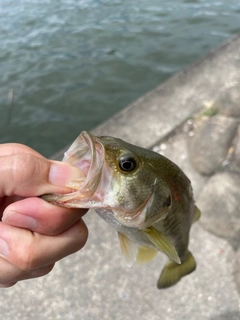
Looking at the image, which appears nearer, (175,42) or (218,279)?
(218,279)

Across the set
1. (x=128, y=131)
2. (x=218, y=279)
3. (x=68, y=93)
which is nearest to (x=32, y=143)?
(x=68, y=93)

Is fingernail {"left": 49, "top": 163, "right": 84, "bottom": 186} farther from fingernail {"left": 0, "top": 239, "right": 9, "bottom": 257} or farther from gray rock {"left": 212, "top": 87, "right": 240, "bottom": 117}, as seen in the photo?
gray rock {"left": 212, "top": 87, "right": 240, "bottom": 117}

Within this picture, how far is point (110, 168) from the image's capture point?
148 cm

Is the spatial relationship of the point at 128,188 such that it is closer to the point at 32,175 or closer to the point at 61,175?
the point at 61,175

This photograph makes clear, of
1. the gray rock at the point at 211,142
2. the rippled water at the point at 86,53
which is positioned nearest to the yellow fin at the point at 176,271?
the gray rock at the point at 211,142

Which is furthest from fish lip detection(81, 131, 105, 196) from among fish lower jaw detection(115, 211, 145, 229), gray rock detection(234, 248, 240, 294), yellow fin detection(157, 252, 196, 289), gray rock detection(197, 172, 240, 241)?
gray rock detection(197, 172, 240, 241)

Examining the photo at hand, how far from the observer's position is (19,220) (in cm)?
142

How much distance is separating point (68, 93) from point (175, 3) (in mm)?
4352

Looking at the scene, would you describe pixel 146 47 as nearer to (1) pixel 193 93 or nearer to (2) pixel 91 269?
(1) pixel 193 93

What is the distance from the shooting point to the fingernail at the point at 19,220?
55.3 inches

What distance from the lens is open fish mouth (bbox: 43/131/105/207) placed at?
1.37 m

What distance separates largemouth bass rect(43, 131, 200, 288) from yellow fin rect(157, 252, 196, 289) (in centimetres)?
56

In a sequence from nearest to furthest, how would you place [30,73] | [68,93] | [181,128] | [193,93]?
[181,128] → [193,93] → [68,93] → [30,73]

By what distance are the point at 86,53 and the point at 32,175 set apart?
6518 millimetres
